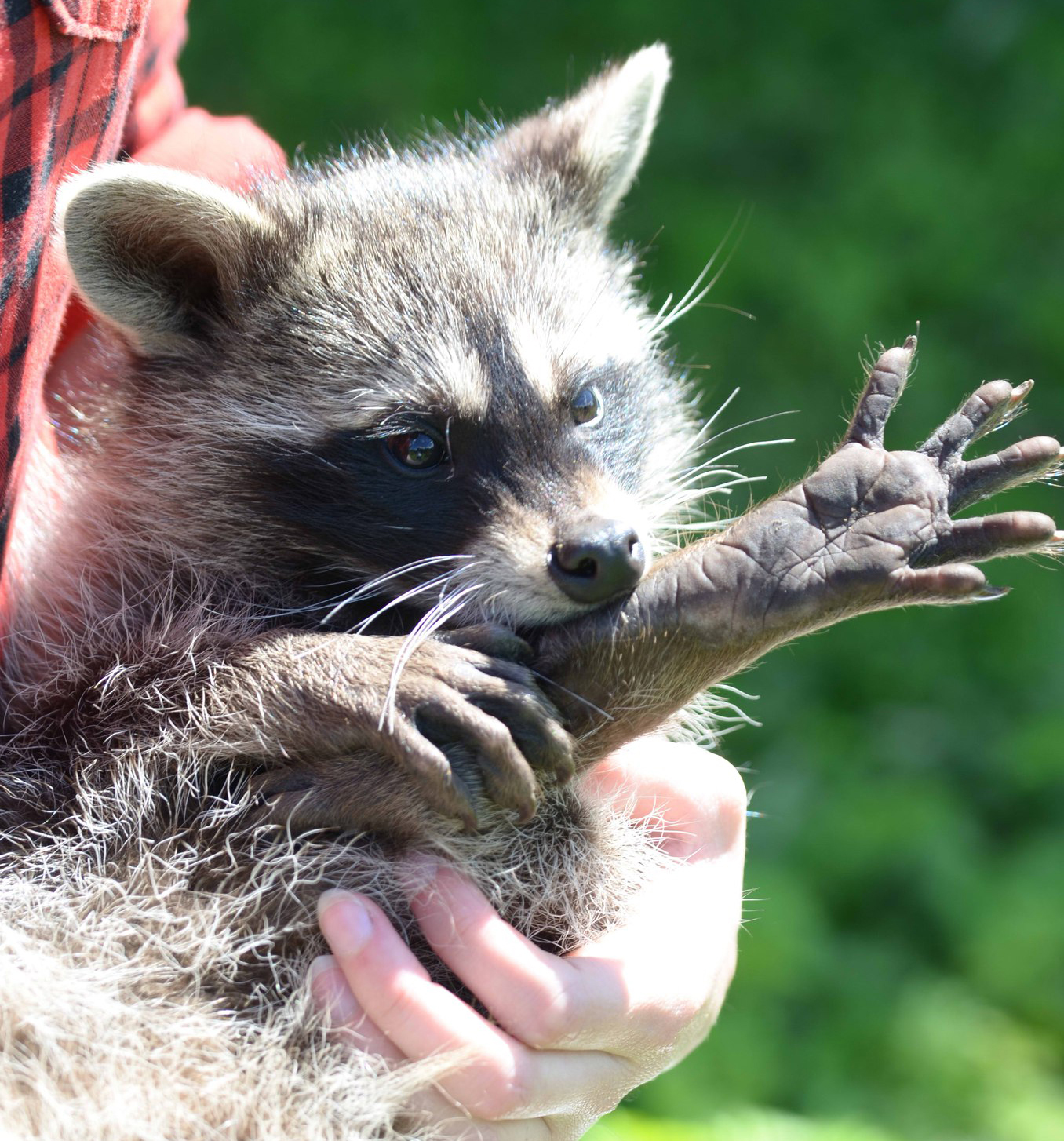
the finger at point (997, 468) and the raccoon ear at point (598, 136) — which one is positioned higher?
the raccoon ear at point (598, 136)

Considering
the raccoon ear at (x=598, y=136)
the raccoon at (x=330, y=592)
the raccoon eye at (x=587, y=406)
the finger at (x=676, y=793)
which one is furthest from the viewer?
the raccoon ear at (x=598, y=136)

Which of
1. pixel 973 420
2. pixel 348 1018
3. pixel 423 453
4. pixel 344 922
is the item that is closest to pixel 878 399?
pixel 973 420

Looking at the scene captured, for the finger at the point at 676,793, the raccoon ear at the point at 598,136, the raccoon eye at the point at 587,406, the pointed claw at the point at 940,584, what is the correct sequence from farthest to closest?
the raccoon ear at the point at 598,136
the finger at the point at 676,793
the raccoon eye at the point at 587,406
the pointed claw at the point at 940,584

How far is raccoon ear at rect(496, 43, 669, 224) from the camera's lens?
267 cm

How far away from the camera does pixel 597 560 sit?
1939mm

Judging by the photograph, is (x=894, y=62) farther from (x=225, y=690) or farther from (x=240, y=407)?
(x=225, y=690)

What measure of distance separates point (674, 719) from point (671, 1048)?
1.94 feet

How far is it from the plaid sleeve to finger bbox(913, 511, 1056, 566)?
4.33 feet

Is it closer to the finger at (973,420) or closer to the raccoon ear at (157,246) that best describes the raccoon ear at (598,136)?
the raccoon ear at (157,246)

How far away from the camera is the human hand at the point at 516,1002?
6.29ft

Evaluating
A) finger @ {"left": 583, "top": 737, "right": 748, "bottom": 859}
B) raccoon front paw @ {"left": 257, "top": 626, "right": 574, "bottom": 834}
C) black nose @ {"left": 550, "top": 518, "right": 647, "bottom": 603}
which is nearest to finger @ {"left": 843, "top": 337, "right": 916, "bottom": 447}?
black nose @ {"left": 550, "top": 518, "right": 647, "bottom": 603}

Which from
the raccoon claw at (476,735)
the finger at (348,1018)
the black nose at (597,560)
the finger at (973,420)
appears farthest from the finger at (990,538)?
the finger at (348,1018)

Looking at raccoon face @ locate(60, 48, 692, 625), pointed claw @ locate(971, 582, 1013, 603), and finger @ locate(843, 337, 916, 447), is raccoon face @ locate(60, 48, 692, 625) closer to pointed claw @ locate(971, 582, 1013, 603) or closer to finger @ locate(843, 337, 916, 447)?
finger @ locate(843, 337, 916, 447)

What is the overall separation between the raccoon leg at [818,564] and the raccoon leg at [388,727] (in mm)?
116
